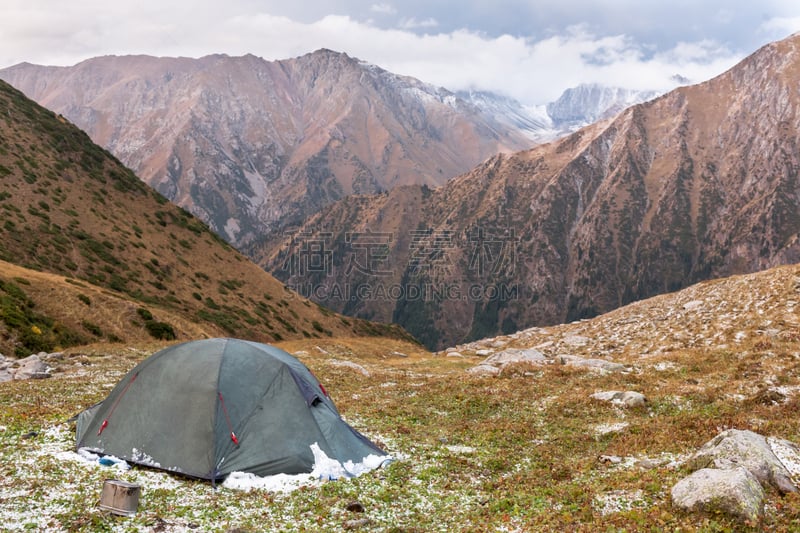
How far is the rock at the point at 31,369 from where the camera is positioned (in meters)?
31.5

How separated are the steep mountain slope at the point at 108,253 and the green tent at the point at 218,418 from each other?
1207 inches

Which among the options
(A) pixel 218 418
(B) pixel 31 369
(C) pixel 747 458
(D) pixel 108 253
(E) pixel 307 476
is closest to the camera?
(C) pixel 747 458

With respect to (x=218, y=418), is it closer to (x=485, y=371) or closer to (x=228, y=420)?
(x=228, y=420)

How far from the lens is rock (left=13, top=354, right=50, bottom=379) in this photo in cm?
3153

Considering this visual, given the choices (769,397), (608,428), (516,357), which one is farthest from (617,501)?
(516,357)

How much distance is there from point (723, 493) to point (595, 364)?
1062 inches

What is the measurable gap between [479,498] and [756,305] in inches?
1577

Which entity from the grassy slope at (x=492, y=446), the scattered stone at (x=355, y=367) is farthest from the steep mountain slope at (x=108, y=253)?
the scattered stone at (x=355, y=367)

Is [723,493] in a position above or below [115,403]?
above

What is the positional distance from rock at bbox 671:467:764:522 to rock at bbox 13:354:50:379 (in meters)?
34.3

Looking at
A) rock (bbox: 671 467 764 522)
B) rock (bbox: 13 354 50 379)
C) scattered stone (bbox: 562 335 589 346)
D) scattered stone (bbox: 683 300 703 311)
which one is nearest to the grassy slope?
rock (bbox: 671 467 764 522)

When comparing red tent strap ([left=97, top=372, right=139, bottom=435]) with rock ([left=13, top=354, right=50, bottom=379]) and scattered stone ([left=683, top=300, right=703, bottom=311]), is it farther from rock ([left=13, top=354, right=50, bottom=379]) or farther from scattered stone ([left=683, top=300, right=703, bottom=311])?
scattered stone ([left=683, top=300, right=703, bottom=311])

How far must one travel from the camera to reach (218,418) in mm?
17016

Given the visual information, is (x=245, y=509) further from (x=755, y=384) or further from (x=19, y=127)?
(x=19, y=127)
